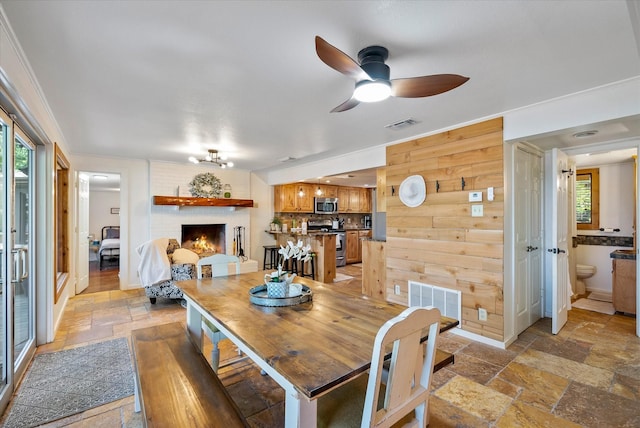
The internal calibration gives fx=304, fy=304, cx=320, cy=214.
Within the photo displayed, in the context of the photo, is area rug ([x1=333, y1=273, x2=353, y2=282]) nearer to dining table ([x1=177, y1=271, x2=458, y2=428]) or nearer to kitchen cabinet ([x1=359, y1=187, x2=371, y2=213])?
kitchen cabinet ([x1=359, y1=187, x2=371, y2=213])

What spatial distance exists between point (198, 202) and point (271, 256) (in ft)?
6.04

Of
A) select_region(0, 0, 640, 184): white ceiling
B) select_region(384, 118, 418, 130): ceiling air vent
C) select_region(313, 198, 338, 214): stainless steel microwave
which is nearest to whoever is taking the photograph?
select_region(0, 0, 640, 184): white ceiling

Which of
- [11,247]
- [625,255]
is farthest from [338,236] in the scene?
[11,247]

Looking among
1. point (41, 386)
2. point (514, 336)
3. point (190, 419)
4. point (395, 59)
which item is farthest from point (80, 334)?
point (514, 336)

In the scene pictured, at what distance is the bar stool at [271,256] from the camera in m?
6.44

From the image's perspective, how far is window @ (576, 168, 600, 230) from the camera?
15.6 feet

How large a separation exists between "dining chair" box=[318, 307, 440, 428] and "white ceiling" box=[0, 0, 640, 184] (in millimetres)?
1417

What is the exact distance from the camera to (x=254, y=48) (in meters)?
1.79

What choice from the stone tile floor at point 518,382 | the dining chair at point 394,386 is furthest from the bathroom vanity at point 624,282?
the dining chair at point 394,386

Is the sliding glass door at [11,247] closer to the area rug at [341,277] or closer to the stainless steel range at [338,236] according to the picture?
the area rug at [341,277]

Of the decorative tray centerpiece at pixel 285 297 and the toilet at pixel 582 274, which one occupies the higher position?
the decorative tray centerpiece at pixel 285 297

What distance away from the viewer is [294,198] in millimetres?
7332

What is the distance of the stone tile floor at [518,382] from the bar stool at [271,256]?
10.2ft

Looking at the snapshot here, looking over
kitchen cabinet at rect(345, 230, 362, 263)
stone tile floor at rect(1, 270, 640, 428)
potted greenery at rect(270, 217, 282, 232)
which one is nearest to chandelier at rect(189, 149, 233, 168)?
potted greenery at rect(270, 217, 282, 232)
